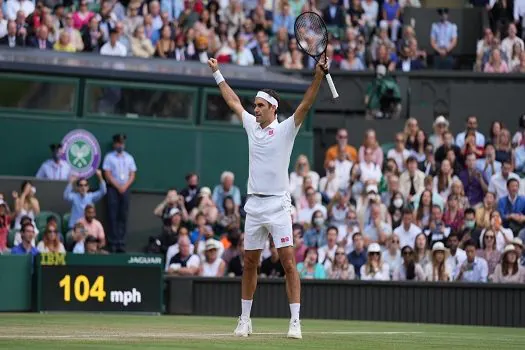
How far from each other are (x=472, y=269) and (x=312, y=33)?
7877 mm

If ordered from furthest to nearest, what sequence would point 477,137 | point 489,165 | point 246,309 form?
point 477,137 → point 489,165 → point 246,309

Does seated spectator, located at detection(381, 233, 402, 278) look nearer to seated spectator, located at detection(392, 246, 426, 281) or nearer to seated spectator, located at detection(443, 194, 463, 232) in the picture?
seated spectator, located at detection(392, 246, 426, 281)

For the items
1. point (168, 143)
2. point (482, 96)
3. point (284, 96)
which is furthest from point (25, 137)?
point (482, 96)

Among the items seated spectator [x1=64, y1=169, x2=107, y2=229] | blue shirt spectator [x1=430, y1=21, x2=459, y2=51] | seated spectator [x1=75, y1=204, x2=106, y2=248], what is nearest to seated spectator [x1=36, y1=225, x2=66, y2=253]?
seated spectator [x1=75, y1=204, x2=106, y2=248]

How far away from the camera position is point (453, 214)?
2345cm

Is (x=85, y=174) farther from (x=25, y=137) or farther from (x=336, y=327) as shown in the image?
(x=336, y=327)

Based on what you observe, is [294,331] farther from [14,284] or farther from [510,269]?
[510,269]

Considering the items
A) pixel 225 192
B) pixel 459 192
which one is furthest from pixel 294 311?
pixel 225 192

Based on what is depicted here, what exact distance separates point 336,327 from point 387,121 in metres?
12.0

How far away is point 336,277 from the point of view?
21.6 metres

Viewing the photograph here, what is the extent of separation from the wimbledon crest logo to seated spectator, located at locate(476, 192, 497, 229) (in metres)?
6.69

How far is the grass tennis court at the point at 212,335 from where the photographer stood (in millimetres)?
12359

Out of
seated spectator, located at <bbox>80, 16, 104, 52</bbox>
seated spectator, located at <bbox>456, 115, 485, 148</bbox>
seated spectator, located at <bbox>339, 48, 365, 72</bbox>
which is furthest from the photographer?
seated spectator, located at <bbox>339, 48, 365, 72</bbox>

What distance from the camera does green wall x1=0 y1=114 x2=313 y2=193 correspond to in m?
26.3
